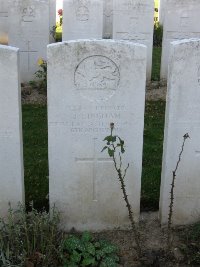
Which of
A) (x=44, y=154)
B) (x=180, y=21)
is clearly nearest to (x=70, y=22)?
Result: (x=180, y=21)

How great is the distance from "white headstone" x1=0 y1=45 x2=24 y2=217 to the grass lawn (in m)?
0.63

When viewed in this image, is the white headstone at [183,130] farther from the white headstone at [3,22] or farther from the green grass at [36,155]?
the white headstone at [3,22]

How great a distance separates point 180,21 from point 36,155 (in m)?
4.83

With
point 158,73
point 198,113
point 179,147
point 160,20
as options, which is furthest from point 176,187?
point 160,20

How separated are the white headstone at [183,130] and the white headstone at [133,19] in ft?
17.4

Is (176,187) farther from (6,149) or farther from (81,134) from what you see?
(6,149)

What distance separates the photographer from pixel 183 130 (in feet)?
14.3

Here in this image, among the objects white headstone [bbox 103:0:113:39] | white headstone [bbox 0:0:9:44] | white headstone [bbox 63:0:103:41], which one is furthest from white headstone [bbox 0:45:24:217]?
white headstone [bbox 103:0:113:39]

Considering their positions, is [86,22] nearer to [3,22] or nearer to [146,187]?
[3,22]

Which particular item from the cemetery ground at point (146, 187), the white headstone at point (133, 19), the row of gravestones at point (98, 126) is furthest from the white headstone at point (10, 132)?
the white headstone at point (133, 19)

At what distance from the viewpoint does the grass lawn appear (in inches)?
205

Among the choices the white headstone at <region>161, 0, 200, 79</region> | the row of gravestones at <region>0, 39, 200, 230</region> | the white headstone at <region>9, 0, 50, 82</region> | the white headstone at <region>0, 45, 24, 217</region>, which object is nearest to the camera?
the white headstone at <region>0, 45, 24, 217</region>

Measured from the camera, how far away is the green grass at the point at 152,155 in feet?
17.0

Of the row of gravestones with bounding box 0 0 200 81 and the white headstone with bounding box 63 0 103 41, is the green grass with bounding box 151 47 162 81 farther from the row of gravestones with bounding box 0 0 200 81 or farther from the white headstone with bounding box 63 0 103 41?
the white headstone with bounding box 63 0 103 41
